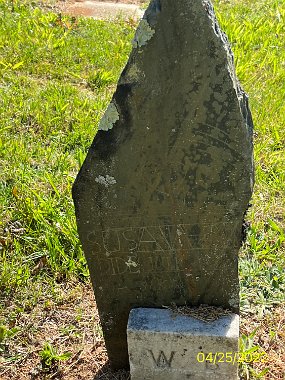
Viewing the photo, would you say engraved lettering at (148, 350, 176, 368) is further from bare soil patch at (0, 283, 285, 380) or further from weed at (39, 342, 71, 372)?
weed at (39, 342, 71, 372)

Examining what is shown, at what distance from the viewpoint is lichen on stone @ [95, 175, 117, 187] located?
205 cm

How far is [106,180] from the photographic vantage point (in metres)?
2.06

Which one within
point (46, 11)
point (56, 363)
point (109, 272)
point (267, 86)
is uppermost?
point (46, 11)

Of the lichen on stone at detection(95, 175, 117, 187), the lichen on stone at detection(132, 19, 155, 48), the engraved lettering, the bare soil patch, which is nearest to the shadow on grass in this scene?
the bare soil patch

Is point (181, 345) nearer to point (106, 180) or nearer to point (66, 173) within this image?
point (106, 180)

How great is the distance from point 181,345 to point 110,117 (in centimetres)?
96

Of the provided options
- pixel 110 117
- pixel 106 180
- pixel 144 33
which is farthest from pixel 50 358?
pixel 144 33

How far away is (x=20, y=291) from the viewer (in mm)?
3004

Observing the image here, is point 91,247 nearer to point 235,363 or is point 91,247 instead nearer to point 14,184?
point 235,363

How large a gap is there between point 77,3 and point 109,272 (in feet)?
16.8

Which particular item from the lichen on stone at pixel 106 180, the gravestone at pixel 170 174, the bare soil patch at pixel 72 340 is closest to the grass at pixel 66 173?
the bare soil patch at pixel 72 340

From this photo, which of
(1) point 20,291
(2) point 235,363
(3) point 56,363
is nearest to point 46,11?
(1) point 20,291

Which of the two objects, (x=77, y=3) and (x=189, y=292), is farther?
(x=77, y=3)

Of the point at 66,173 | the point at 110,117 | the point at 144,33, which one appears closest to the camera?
the point at 144,33
